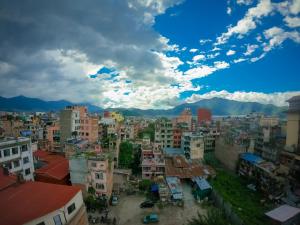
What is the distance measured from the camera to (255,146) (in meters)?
52.2

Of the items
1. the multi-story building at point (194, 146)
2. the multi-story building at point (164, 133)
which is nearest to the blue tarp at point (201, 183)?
the multi-story building at point (194, 146)

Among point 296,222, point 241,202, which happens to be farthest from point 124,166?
point 296,222

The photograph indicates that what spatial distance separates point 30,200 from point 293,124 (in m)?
39.6

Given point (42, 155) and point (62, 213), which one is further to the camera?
point (42, 155)

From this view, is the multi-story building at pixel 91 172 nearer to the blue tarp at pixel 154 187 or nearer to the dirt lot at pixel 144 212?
the dirt lot at pixel 144 212

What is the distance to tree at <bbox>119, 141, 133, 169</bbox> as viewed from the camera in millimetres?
41188

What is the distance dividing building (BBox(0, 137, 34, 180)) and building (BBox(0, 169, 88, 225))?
14.5 feet

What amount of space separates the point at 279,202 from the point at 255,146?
26883mm

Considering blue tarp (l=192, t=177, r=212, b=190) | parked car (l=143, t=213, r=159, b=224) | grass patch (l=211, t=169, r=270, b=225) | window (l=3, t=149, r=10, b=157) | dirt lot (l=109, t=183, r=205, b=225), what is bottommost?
dirt lot (l=109, t=183, r=205, b=225)

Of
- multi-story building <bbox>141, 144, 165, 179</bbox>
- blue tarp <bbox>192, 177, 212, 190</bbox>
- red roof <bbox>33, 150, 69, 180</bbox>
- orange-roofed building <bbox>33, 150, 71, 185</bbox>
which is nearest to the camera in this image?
orange-roofed building <bbox>33, 150, 71, 185</bbox>

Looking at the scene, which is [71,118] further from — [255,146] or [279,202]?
[255,146]

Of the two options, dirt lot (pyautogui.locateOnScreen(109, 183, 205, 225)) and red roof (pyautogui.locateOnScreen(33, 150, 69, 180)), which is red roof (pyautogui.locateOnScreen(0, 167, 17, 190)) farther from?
dirt lot (pyautogui.locateOnScreen(109, 183, 205, 225))

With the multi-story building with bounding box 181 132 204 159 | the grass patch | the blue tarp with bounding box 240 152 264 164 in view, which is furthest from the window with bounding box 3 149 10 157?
the blue tarp with bounding box 240 152 264 164

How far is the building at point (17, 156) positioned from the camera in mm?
25047
